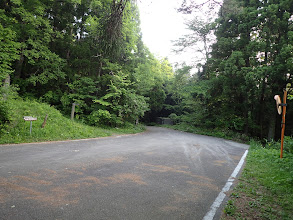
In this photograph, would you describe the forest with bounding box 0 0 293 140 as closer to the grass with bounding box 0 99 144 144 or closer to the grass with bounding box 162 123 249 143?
the grass with bounding box 162 123 249 143

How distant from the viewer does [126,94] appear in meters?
15.4

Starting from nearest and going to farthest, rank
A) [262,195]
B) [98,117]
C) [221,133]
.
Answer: [262,195], [98,117], [221,133]

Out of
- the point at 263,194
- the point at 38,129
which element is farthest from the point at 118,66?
the point at 263,194

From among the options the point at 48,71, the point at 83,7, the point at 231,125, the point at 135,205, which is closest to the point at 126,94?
the point at 48,71

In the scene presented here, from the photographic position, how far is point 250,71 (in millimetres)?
14109

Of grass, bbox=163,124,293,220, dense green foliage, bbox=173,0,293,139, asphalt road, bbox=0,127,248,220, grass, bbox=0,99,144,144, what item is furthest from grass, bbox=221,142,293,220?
dense green foliage, bbox=173,0,293,139

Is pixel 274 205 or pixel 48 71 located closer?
pixel 274 205

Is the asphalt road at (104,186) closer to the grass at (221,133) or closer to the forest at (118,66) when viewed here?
the forest at (118,66)

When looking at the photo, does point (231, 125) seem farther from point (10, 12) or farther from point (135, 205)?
point (10, 12)

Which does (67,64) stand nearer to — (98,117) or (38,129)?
(98,117)

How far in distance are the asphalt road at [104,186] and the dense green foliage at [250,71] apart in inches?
392

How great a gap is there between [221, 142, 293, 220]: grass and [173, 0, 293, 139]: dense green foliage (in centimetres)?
918

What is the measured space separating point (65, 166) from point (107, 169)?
117cm

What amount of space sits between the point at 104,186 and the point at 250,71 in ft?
46.0
